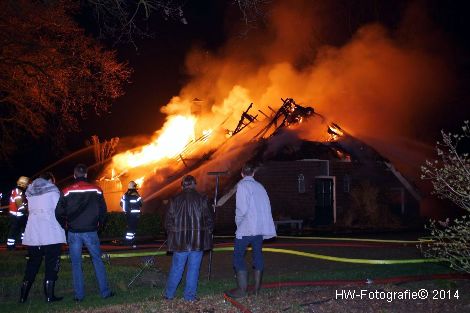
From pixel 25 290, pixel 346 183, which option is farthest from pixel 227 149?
pixel 25 290

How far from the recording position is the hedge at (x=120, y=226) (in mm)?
14984

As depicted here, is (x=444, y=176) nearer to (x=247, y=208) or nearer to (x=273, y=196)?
(x=247, y=208)

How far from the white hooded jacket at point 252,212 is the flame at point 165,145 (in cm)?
1571

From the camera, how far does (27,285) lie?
714 cm

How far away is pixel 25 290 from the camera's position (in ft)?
23.4

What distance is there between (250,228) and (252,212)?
0.22 m

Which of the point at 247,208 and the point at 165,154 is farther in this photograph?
the point at 165,154

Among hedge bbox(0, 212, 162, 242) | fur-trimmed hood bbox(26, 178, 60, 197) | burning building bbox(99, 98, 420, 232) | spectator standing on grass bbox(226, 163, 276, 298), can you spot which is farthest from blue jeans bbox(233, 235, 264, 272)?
burning building bbox(99, 98, 420, 232)

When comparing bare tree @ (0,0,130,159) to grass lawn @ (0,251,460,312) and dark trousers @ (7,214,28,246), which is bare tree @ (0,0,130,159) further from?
grass lawn @ (0,251,460,312)

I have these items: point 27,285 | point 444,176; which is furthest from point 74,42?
point 444,176

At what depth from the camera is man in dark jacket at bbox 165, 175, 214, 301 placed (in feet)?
22.1

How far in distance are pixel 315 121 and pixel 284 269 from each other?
13.9 metres

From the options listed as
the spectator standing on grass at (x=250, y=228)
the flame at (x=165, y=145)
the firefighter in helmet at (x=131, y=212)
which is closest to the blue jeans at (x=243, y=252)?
the spectator standing on grass at (x=250, y=228)

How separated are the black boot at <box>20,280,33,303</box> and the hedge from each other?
744cm
